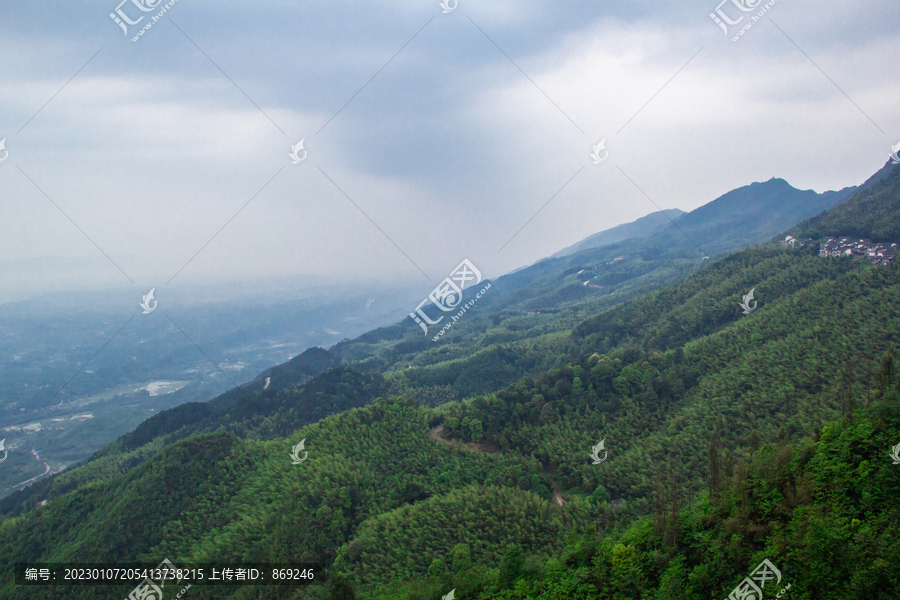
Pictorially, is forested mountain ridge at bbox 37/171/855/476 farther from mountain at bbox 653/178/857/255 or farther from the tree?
the tree

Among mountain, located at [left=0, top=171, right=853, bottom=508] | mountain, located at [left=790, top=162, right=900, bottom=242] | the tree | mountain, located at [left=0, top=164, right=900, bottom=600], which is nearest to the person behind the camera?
mountain, located at [left=0, top=164, right=900, bottom=600]

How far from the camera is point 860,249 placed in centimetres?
3928

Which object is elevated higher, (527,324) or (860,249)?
(527,324)

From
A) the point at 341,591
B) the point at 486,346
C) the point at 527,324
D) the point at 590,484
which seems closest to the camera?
the point at 341,591

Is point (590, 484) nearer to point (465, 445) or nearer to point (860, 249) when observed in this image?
point (465, 445)

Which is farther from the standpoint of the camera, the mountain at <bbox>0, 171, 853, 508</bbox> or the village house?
the mountain at <bbox>0, 171, 853, 508</bbox>

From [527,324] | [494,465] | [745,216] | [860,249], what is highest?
[527,324]

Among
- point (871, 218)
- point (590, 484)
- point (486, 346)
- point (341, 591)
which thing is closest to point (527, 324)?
point (486, 346)

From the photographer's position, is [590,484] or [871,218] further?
[871,218]

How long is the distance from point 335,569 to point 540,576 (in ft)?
35.5

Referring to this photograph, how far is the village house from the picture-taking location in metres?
36.3

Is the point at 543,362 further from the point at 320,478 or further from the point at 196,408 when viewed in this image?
the point at 196,408

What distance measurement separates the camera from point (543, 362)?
5331 centimetres

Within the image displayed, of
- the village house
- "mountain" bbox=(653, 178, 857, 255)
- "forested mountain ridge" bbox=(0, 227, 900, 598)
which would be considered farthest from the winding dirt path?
"mountain" bbox=(653, 178, 857, 255)
